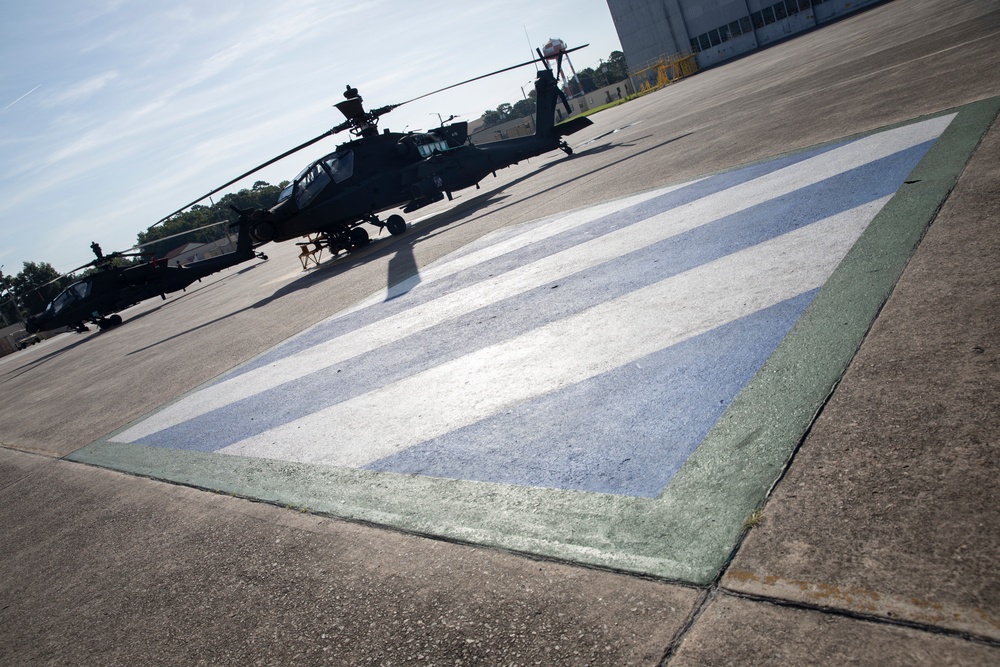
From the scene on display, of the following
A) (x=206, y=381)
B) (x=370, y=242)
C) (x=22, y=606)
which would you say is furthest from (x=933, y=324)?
(x=370, y=242)

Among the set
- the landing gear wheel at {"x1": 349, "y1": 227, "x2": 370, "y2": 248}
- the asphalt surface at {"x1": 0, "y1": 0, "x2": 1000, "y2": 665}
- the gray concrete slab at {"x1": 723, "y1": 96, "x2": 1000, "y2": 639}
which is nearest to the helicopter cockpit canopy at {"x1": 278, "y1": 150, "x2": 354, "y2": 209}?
the landing gear wheel at {"x1": 349, "y1": 227, "x2": 370, "y2": 248}

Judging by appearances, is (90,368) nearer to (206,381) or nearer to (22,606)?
(206,381)

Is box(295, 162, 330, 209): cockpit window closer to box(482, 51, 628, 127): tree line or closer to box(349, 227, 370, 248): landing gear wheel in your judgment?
box(349, 227, 370, 248): landing gear wheel

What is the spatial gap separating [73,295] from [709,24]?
5979cm

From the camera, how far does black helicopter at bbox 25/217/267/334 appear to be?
75.9 feet

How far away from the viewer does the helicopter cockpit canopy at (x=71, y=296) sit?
2323cm

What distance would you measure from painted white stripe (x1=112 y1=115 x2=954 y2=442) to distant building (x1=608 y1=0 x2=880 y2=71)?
5507cm

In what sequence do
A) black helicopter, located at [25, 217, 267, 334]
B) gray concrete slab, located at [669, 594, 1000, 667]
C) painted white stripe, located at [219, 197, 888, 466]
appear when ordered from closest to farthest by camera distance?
gray concrete slab, located at [669, 594, 1000, 667]
painted white stripe, located at [219, 197, 888, 466]
black helicopter, located at [25, 217, 267, 334]

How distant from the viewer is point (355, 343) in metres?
7.06

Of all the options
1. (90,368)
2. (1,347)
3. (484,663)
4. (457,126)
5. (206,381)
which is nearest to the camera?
(484,663)

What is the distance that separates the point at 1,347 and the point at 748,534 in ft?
199

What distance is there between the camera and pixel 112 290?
23.5 metres

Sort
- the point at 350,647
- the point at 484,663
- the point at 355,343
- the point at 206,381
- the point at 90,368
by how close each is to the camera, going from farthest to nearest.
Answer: the point at 90,368 < the point at 206,381 < the point at 355,343 < the point at 350,647 < the point at 484,663

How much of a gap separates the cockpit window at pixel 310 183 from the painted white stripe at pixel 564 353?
12.3 meters
